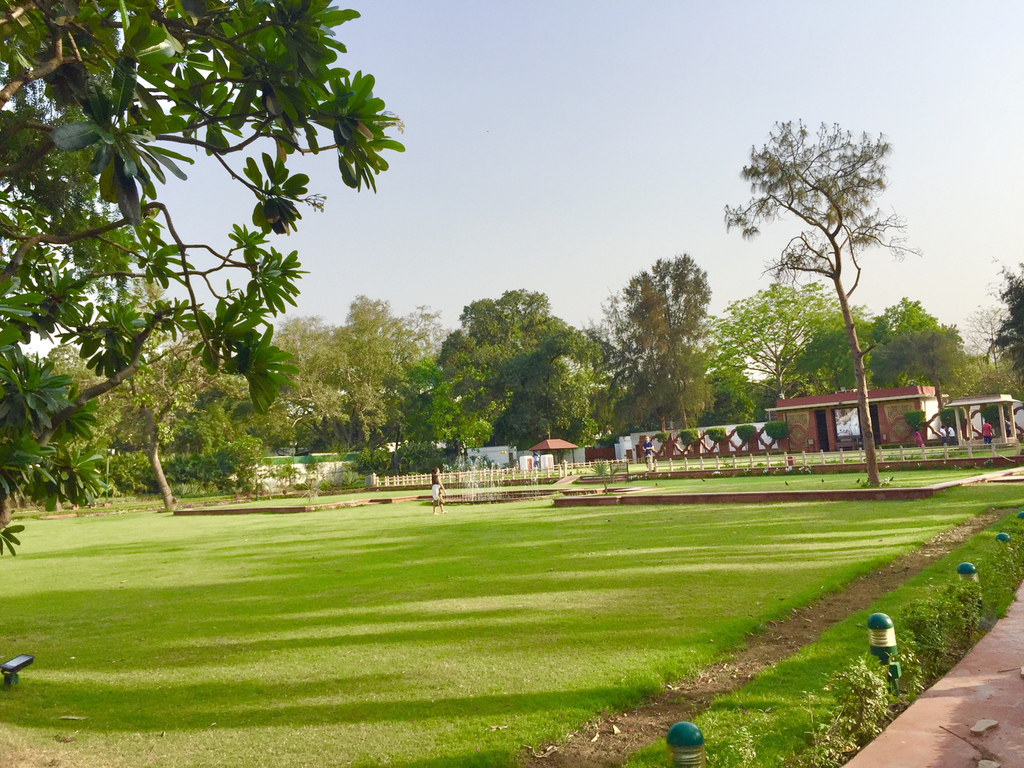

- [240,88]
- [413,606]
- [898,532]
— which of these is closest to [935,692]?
[413,606]

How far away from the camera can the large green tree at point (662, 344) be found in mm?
52156

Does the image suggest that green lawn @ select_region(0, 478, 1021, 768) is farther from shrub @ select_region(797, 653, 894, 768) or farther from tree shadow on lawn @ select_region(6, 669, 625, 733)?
shrub @ select_region(797, 653, 894, 768)

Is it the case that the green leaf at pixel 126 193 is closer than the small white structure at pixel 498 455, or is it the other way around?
the green leaf at pixel 126 193

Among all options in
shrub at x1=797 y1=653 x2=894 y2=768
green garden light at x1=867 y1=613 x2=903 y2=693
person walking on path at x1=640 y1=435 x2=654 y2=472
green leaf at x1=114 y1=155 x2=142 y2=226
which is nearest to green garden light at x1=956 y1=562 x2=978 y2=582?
green garden light at x1=867 y1=613 x2=903 y2=693

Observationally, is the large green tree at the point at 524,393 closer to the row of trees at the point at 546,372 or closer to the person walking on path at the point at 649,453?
the row of trees at the point at 546,372

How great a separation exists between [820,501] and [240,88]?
48.6 feet

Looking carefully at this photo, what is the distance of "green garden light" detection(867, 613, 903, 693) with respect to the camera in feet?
13.0

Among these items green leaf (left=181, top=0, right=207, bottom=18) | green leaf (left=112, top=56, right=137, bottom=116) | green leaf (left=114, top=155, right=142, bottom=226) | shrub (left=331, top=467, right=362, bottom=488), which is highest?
green leaf (left=181, top=0, right=207, bottom=18)

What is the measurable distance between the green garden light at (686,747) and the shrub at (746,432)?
40.1 metres

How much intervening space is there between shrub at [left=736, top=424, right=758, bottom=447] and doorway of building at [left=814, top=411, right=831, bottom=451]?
336cm

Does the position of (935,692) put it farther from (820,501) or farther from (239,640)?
(820,501)

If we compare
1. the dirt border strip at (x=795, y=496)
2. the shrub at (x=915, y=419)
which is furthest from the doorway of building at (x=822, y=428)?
the dirt border strip at (x=795, y=496)

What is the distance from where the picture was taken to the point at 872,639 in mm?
4039

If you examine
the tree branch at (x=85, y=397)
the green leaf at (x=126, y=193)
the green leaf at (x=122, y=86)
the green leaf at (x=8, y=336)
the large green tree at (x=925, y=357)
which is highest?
the large green tree at (x=925, y=357)
